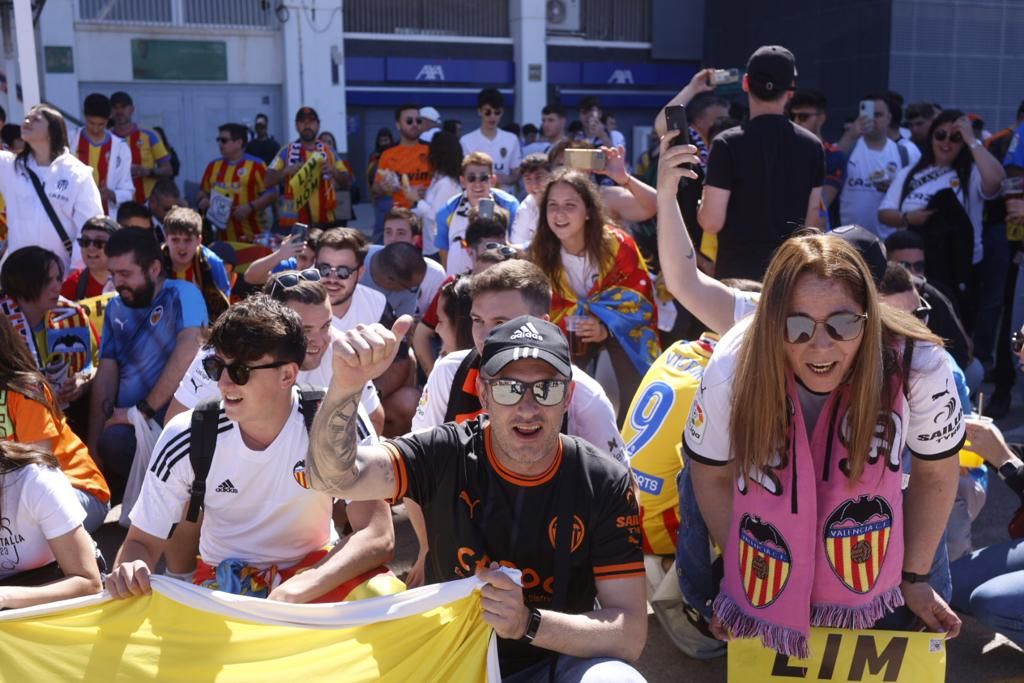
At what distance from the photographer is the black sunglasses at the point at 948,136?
718cm

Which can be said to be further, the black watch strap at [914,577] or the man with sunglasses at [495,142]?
the man with sunglasses at [495,142]

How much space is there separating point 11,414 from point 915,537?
10.7 ft

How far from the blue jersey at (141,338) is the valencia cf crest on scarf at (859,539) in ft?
11.9

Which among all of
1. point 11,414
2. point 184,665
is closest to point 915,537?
point 184,665

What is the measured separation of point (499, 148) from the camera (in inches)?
390

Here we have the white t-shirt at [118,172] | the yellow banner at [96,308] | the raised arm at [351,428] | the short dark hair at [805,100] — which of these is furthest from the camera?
the white t-shirt at [118,172]

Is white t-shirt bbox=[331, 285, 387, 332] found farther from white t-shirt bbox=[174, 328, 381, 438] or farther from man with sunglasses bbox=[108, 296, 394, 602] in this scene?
man with sunglasses bbox=[108, 296, 394, 602]

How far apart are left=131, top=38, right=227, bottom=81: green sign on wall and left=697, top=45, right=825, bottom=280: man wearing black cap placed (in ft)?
61.0

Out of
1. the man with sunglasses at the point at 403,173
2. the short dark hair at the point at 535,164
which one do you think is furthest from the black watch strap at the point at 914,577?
the man with sunglasses at the point at 403,173

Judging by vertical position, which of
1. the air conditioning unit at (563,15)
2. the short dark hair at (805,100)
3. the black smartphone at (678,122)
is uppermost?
the air conditioning unit at (563,15)

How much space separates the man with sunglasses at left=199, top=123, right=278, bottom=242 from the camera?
1002 cm

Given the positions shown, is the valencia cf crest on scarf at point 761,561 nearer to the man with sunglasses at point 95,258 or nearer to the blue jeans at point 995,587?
the blue jeans at point 995,587

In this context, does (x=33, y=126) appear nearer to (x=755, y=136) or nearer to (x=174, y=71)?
(x=755, y=136)

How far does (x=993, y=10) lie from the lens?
14078mm
